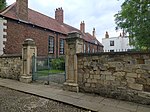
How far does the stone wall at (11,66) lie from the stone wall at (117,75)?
4643mm

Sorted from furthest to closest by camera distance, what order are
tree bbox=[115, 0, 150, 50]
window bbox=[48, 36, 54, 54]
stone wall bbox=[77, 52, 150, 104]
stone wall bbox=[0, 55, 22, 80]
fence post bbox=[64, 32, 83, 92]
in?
window bbox=[48, 36, 54, 54] → tree bbox=[115, 0, 150, 50] → stone wall bbox=[0, 55, 22, 80] → fence post bbox=[64, 32, 83, 92] → stone wall bbox=[77, 52, 150, 104]

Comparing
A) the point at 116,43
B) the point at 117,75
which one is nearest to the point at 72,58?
the point at 117,75

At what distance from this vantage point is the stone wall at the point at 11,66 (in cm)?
918

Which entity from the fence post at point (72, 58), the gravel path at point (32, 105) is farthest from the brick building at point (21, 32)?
the gravel path at point (32, 105)

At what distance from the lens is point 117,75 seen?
543 centimetres

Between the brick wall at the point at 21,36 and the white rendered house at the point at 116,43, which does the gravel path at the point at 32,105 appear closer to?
the brick wall at the point at 21,36

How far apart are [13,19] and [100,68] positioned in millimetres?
10488

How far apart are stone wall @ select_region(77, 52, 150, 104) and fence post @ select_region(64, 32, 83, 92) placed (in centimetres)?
20

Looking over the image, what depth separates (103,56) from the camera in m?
5.77

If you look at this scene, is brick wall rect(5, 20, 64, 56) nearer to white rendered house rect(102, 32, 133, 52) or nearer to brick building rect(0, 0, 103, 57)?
brick building rect(0, 0, 103, 57)

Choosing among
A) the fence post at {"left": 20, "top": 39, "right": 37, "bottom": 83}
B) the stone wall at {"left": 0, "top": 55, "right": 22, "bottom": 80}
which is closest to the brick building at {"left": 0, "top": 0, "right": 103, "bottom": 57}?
the stone wall at {"left": 0, "top": 55, "right": 22, "bottom": 80}

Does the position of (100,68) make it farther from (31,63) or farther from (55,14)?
(55,14)

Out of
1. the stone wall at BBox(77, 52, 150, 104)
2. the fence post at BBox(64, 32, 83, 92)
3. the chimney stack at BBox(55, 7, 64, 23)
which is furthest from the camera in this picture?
the chimney stack at BBox(55, 7, 64, 23)

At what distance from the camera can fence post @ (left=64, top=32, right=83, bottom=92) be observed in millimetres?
6484
